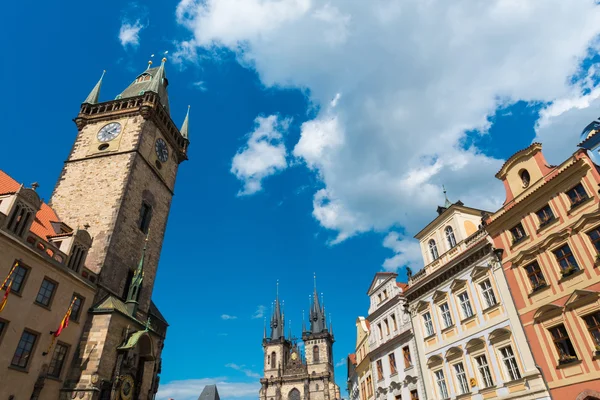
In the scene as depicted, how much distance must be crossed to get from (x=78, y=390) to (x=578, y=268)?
2335 cm

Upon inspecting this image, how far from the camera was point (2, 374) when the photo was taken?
1546 cm

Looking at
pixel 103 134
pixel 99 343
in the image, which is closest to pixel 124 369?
pixel 99 343

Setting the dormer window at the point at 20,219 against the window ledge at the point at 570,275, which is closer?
the window ledge at the point at 570,275

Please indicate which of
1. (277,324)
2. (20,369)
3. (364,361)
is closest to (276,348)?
(277,324)

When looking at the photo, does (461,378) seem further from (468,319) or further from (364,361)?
(364,361)

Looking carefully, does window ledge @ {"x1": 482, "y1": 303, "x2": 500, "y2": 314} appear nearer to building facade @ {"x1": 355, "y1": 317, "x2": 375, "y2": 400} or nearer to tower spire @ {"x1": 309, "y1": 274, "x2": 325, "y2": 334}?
building facade @ {"x1": 355, "y1": 317, "x2": 375, "y2": 400}

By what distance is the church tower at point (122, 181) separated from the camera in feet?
77.9

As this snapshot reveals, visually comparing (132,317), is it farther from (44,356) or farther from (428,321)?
(428,321)

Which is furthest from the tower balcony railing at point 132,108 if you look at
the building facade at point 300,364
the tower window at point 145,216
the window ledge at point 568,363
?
the building facade at point 300,364

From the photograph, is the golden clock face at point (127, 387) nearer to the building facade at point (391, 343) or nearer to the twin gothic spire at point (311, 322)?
the building facade at point (391, 343)

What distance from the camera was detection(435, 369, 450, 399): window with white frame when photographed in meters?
21.7

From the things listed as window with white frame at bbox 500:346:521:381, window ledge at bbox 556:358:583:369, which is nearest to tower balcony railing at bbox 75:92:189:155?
window with white frame at bbox 500:346:521:381

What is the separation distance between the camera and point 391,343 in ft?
89.3

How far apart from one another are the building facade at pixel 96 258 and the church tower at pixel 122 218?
7 cm
